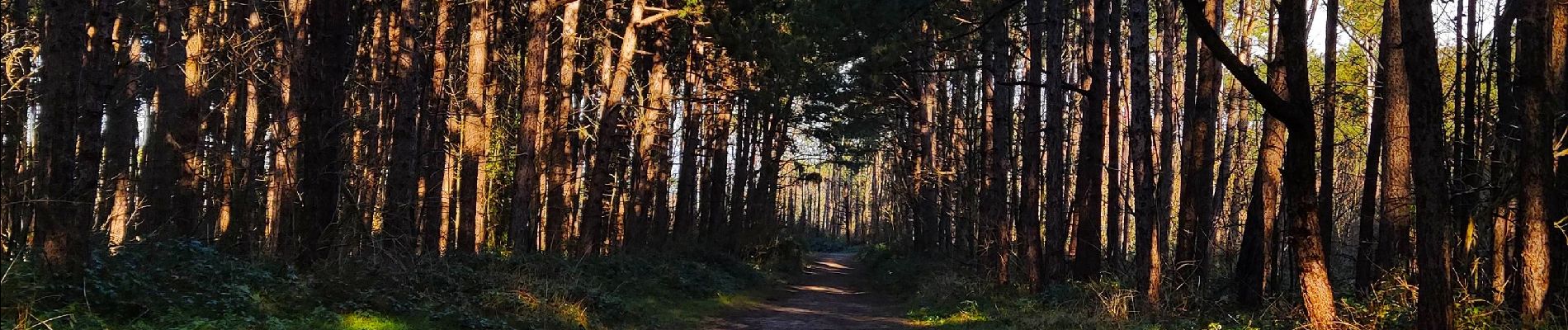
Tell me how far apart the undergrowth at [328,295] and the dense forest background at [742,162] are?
0.06 meters

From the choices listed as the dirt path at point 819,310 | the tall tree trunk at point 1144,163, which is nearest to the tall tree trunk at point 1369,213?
the tall tree trunk at point 1144,163

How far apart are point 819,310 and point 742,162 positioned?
16.7 meters

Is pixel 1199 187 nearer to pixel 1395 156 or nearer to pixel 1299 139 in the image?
pixel 1395 156

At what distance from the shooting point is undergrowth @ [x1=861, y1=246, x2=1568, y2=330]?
10.1 meters

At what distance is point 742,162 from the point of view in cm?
3566

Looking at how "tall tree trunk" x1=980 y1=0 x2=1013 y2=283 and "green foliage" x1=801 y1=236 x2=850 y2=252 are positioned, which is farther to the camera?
"green foliage" x1=801 y1=236 x2=850 y2=252

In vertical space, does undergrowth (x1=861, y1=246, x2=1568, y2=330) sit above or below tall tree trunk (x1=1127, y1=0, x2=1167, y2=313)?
below

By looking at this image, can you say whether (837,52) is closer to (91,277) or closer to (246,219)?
(246,219)

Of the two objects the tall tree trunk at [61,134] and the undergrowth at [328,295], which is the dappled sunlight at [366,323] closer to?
the undergrowth at [328,295]

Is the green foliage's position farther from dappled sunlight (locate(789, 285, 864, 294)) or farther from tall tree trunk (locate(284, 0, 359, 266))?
tall tree trunk (locate(284, 0, 359, 266))

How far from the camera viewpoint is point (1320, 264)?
9.45 meters

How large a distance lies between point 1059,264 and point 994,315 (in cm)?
440

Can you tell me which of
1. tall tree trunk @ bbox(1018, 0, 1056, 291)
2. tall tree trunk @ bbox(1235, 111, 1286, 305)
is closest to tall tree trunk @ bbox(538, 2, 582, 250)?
tall tree trunk @ bbox(1018, 0, 1056, 291)

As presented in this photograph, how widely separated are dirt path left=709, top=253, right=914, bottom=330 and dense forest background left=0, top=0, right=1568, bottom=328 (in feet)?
5.26
